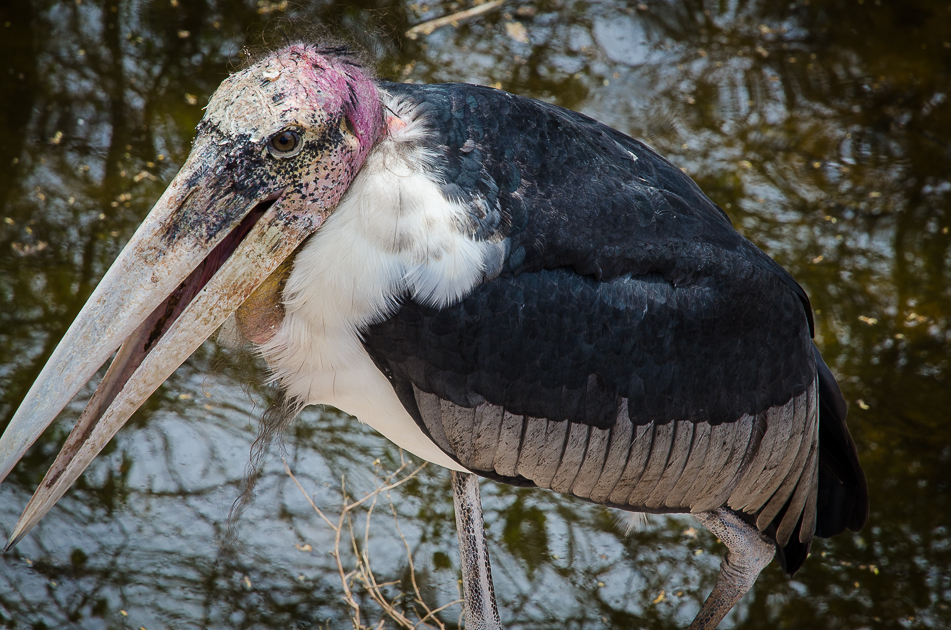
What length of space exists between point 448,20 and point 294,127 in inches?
149

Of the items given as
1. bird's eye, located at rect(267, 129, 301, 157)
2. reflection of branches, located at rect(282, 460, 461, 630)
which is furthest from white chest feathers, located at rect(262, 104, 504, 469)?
reflection of branches, located at rect(282, 460, 461, 630)

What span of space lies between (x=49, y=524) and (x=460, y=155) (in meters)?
2.04

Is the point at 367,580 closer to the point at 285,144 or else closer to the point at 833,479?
the point at 833,479

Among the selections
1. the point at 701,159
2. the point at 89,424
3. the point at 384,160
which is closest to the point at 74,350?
the point at 89,424

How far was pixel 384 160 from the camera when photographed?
1872mm

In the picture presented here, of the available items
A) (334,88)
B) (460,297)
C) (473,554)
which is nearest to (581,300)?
(460,297)

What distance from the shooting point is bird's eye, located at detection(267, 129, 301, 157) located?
1690 millimetres

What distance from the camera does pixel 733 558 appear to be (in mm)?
2564

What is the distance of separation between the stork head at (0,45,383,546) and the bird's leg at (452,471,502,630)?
1.00 m

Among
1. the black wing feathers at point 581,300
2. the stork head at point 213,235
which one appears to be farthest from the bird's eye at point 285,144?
the black wing feathers at point 581,300

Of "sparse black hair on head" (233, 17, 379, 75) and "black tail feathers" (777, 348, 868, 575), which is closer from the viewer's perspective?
"sparse black hair on head" (233, 17, 379, 75)

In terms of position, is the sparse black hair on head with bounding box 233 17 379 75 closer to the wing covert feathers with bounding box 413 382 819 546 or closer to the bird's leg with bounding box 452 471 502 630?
the wing covert feathers with bounding box 413 382 819 546

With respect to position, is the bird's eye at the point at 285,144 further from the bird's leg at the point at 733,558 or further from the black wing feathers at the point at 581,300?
the bird's leg at the point at 733,558

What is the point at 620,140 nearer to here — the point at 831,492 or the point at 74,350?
the point at 831,492
